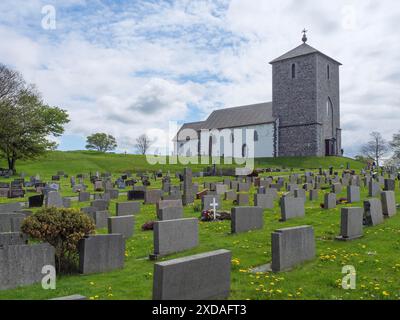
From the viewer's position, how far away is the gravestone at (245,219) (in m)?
12.2

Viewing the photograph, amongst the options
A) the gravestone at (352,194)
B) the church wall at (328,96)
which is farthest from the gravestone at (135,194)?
the church wall at (328,96)

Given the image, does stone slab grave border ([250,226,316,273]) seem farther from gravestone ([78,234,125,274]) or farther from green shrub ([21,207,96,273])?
green shrub ([21,207,96,273])

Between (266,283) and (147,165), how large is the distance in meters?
54.0

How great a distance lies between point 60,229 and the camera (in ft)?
29.2

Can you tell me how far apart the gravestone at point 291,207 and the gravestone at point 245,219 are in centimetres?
139

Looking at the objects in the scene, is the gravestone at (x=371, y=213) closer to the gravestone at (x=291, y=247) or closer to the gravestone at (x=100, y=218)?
the gravestone at (x=291, y=247)

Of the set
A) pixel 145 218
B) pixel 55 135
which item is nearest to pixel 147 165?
pixel 55 135

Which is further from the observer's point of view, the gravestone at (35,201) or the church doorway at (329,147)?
the church doorway at (329,147)

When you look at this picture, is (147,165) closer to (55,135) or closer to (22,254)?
(55,135)

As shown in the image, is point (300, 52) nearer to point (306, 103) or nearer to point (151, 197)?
point (306, 103)

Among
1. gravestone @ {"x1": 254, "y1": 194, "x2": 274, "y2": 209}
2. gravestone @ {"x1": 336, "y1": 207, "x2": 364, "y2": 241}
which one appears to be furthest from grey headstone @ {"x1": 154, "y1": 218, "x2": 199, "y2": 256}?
gravestone @ {"x1": 254, "y1": 194, "x2": 274, "y2": 209}

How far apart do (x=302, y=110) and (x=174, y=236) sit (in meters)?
63.3

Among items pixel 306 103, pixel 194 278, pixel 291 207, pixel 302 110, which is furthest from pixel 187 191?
pixel 302 110

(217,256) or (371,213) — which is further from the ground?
(371,213)
